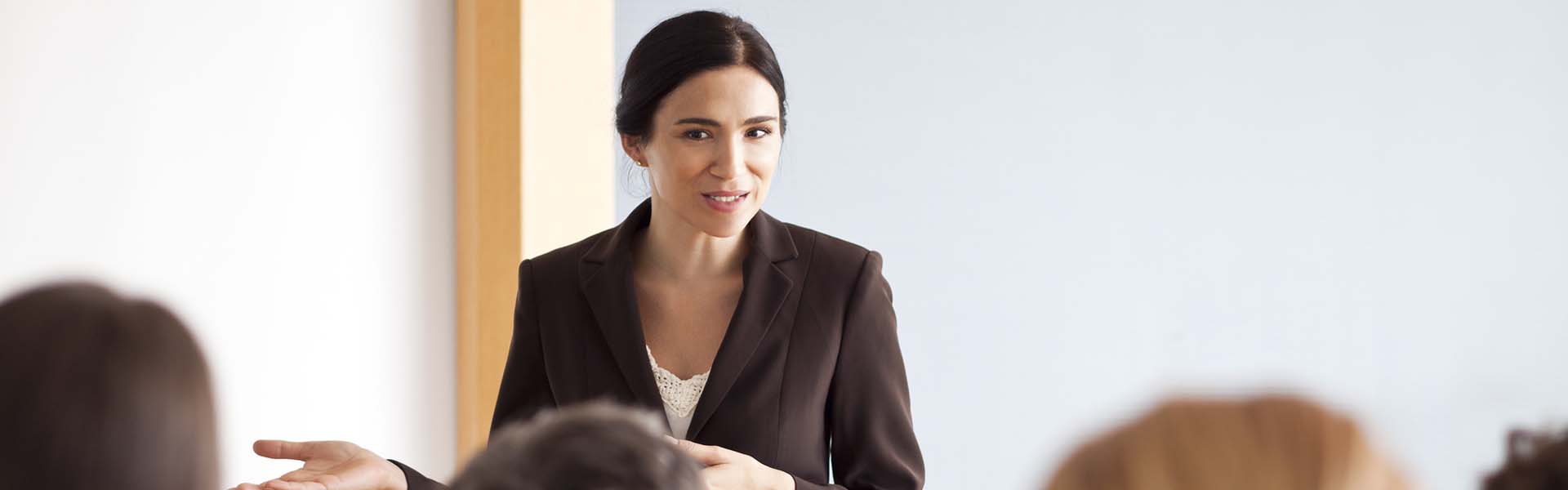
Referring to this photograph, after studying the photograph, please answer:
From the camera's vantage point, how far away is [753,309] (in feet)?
6.94

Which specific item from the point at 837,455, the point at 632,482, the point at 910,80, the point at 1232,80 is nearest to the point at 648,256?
the point at 837,455

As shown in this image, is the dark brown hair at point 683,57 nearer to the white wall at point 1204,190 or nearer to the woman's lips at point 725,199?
the woman's lips at point 725,199

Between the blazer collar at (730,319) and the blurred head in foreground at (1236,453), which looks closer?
the blurred head in foreground at (1236,453)

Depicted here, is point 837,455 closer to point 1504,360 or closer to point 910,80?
point 910,80

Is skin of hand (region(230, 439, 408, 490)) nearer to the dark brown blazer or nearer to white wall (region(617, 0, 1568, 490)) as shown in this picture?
the dark brown blazer

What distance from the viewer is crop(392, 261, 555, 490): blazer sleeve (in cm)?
214

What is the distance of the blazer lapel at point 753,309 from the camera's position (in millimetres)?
2051

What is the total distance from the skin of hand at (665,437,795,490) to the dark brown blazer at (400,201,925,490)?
0.20m

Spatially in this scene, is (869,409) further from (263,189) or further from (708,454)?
(263,189)

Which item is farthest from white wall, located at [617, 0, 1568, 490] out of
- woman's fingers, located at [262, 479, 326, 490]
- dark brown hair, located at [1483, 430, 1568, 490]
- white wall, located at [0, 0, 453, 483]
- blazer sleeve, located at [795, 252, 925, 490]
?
dark brown hair, located at [1483, 430, 1568, 490]

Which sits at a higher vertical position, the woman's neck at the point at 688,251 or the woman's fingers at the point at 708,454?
the woman's neck at the point at 688,251

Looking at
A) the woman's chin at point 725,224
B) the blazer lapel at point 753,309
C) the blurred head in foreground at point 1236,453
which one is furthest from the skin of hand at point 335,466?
the blurred head in foreground at point 1236,453

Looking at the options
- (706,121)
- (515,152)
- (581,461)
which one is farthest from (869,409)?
(515,152)

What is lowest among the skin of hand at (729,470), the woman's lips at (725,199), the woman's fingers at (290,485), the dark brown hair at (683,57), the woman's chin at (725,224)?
the skin of hand at (729,470)
